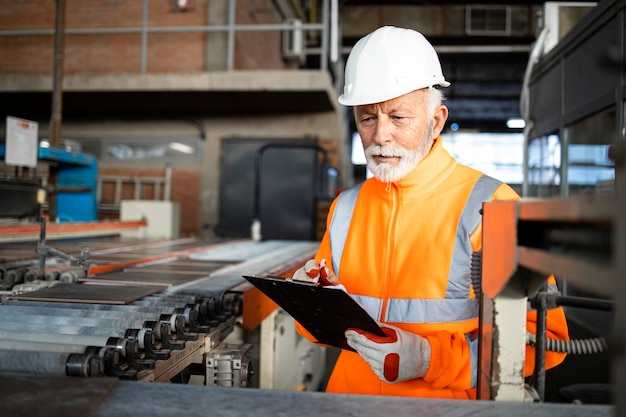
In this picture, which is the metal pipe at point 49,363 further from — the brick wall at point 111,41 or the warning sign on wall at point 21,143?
the brick wall at point 111,41

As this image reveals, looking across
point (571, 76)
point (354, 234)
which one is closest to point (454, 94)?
point (571, 76)

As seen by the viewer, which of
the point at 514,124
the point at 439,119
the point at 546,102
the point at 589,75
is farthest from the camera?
the point at 514,124

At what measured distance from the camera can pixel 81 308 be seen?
1553 mm

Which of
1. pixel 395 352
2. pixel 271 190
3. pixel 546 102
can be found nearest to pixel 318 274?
pixel 395 352

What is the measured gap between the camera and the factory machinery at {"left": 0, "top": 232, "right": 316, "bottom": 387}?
45.1 inches

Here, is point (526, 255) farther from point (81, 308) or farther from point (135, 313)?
point (81, 308)

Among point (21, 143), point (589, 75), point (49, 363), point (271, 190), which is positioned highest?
point (589, 75)

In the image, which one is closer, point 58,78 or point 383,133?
point 383,133

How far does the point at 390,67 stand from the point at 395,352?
89cm

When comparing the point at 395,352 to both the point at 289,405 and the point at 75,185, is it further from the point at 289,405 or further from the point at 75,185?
the point at 75,185

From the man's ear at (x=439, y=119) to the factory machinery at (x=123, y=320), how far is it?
97 cm

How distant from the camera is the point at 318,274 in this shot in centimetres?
152

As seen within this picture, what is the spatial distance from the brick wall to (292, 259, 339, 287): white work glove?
556 centimetres

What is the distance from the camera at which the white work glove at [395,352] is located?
122cm
